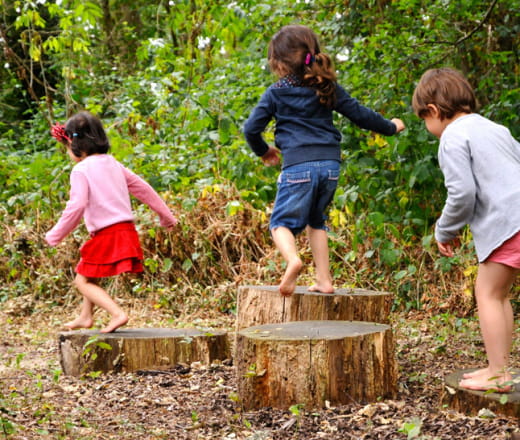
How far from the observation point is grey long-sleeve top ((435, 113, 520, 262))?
3180mm

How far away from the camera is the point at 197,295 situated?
25.1ft

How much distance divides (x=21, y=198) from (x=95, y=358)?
534cm

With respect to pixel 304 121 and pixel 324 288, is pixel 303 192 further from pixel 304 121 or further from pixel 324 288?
pixel 324 288

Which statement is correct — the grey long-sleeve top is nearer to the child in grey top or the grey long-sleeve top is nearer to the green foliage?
the child in grey top

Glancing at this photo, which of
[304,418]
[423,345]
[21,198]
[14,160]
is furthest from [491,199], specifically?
[14,160]

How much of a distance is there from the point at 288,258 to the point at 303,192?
45cm

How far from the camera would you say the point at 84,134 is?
505 cm

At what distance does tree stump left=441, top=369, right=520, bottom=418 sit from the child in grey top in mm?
48

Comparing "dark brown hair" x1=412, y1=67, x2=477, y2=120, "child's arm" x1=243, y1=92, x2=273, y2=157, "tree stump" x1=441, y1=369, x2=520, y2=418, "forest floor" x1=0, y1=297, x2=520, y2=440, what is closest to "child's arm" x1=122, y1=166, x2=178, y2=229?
"child's arm" x1=243, y1=92, x2=273, y2=157

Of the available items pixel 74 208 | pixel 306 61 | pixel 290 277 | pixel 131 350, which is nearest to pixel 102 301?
pixel 131 350

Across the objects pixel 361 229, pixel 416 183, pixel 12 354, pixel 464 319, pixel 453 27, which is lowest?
pixel 12 354

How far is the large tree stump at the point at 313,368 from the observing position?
3.56 meters

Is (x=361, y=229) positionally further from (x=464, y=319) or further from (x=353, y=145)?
(x=464, y=319)

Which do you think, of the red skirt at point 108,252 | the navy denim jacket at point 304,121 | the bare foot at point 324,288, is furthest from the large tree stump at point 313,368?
the red skirt at point 108,252
